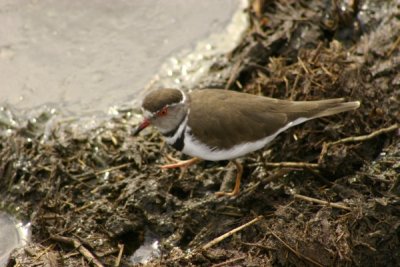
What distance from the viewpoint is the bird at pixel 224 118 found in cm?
682

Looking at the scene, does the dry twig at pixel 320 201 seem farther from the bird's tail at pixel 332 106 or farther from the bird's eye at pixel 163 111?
the bird's eye at pixel 163 111

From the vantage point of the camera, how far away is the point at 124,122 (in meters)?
8.14

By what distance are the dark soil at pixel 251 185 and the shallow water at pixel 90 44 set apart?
461 millimetres

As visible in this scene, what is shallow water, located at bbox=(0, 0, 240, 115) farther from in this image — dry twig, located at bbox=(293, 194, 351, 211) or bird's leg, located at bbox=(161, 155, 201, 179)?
dry twig, located at bbox=(293, 194, 351, 211)

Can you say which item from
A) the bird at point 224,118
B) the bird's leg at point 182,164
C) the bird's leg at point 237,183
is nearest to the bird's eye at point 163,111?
the bird at point 224,118

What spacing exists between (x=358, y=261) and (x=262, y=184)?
51.5 inches

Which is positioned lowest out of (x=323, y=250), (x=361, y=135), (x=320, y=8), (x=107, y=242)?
(x=107, y=242)

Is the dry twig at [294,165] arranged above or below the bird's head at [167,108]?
below

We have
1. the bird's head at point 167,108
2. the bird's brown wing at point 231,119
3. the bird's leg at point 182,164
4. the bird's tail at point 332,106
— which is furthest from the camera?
the bird's leg at point 182,164

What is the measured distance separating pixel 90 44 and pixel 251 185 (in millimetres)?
3265

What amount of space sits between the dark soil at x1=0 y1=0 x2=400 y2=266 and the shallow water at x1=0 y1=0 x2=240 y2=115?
461 millimetres

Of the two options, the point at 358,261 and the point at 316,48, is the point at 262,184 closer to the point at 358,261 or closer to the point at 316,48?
the point at 358,261

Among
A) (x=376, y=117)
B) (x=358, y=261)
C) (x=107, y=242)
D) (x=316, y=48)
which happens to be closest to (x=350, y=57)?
(x=316, y=48)

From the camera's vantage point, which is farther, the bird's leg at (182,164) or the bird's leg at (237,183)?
the bird's leg at (182,164)
